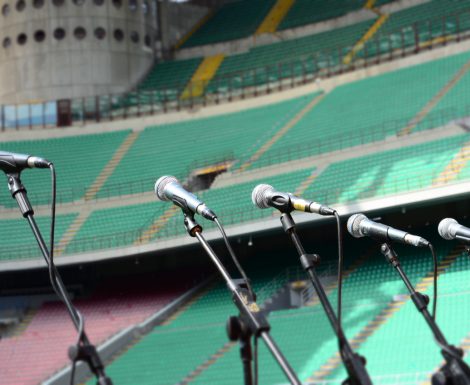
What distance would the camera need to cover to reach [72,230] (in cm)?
2784

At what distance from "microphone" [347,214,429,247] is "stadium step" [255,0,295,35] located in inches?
1220

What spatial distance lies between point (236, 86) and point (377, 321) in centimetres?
1507

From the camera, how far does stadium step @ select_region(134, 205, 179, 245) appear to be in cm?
2617

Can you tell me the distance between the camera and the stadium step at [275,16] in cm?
3816

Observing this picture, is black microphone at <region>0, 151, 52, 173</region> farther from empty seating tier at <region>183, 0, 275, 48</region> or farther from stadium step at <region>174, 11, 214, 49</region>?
stadium step at <region>174, 11, 214, 49</region>

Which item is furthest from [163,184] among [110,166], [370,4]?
[370,4]

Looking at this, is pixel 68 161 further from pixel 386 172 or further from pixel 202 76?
pixel 386 172

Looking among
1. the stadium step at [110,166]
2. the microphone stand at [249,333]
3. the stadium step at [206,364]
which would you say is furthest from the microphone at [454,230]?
the stadium step at [110,166]

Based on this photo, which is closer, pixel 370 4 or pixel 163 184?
pixel 163 184

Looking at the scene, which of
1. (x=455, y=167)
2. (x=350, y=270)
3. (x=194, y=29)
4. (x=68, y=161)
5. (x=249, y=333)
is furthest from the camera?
(x=194, y=29)

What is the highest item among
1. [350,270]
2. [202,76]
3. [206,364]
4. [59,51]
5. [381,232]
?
[381,232]

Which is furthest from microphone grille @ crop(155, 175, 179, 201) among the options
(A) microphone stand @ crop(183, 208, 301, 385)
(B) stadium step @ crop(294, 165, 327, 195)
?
(B) stadium step @ crop(294, 165, 327, 195)

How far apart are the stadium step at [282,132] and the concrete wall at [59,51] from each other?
8157mm

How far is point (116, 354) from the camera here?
23.8m
